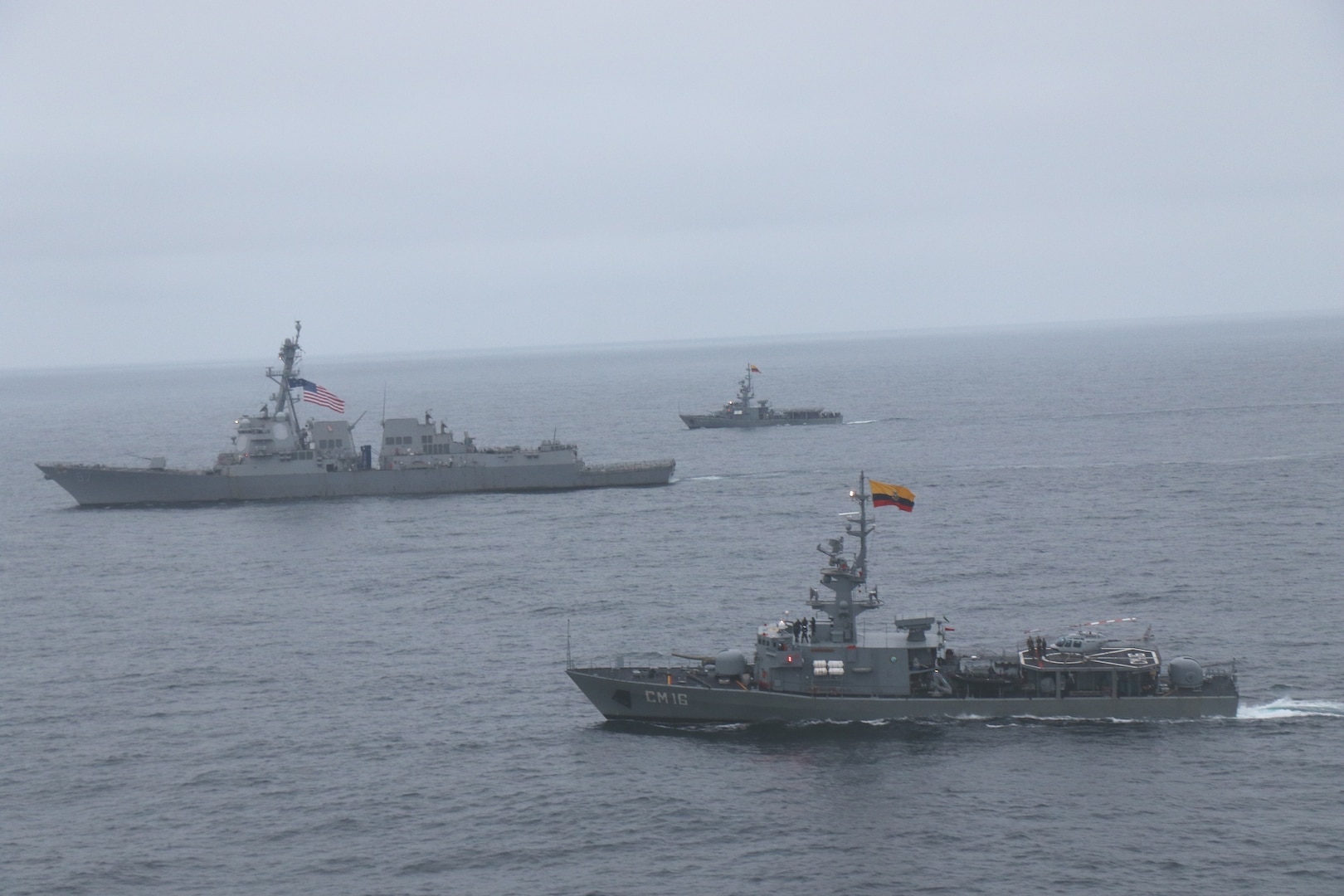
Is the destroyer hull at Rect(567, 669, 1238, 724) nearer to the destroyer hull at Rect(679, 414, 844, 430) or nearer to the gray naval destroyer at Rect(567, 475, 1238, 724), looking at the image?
the gray naval destroyer at Rect(567, 475, 1238, 724)

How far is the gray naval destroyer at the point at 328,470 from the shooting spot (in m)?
116

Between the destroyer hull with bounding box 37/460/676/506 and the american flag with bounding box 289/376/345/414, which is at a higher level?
the american flag with bounding box 289/376/345/414

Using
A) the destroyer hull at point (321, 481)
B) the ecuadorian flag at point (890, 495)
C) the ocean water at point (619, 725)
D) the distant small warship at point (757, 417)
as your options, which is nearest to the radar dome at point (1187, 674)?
the ocean water at point (619, 725)

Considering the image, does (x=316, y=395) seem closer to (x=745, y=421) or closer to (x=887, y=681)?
(x=745, y=421)

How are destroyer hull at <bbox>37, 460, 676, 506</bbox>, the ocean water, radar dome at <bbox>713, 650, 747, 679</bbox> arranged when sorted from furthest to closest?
destroyer hull at <bbox>37, 460, 676, 506</bbox> → radar dome at <bbox>713, 650, 747, 679</bbox> → the ocean water

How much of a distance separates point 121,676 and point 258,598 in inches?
667

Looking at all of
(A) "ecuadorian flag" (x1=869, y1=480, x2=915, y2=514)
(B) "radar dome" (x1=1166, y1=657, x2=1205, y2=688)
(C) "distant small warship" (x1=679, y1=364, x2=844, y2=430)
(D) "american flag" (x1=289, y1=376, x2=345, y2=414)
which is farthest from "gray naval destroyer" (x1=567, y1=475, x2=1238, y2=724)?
(C) "distant small warship" (x1=679, y1=364, x2=844, y2=430)

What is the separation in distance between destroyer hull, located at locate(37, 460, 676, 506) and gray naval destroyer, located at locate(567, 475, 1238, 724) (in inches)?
2686

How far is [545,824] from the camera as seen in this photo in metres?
42.9

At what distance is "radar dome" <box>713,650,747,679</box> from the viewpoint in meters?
52.1

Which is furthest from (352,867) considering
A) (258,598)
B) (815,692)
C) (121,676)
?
(258,598)

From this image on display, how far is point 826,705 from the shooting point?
51.0m

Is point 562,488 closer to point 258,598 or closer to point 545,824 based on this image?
point 258,598

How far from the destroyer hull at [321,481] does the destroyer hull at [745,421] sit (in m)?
48.4
